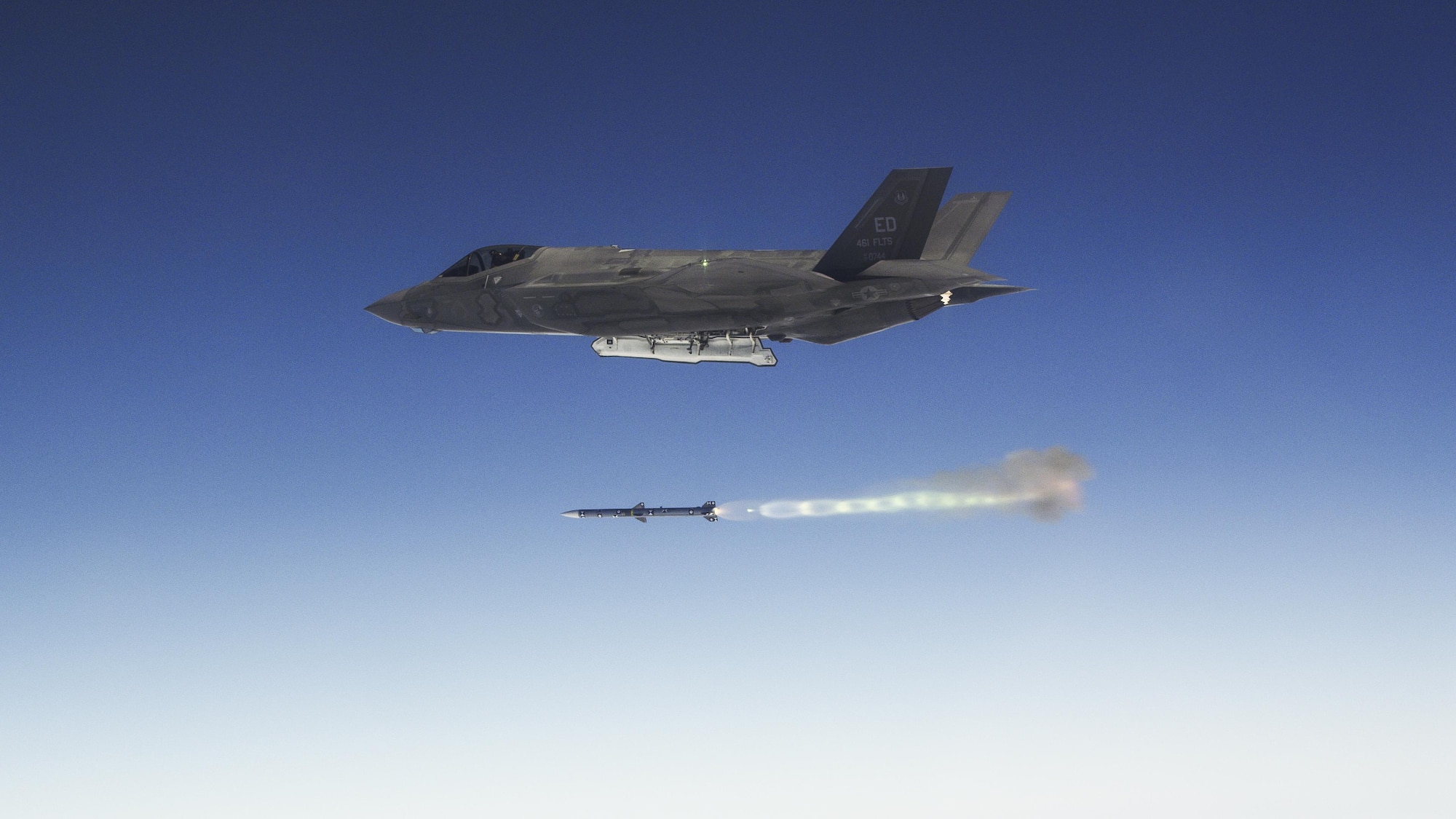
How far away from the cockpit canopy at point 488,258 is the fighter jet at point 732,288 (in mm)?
51

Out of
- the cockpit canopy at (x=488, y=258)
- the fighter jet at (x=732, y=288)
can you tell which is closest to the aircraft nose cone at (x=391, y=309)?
the fighter jet at (x=732, y=288)

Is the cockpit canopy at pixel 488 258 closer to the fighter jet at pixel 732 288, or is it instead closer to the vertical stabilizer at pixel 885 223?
the fighter jet at pixel 732 288

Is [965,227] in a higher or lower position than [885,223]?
higher

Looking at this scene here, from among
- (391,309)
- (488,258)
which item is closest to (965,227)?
(488,258)

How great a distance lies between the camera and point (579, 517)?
77562 mm

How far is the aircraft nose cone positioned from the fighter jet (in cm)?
6

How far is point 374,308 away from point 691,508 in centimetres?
2665

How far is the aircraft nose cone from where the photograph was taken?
57.3 metres

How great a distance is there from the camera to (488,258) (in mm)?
57562

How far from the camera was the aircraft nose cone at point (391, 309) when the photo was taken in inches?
2258

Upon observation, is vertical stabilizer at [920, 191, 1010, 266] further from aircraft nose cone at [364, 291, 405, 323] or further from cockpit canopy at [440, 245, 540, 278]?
aircraft nose cone at [364, 291, 405, 323]

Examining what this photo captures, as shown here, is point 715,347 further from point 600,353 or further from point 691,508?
point 691,508

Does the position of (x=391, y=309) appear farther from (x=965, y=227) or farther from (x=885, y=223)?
(x=965, y=227)

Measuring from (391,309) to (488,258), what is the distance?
5329 mm
